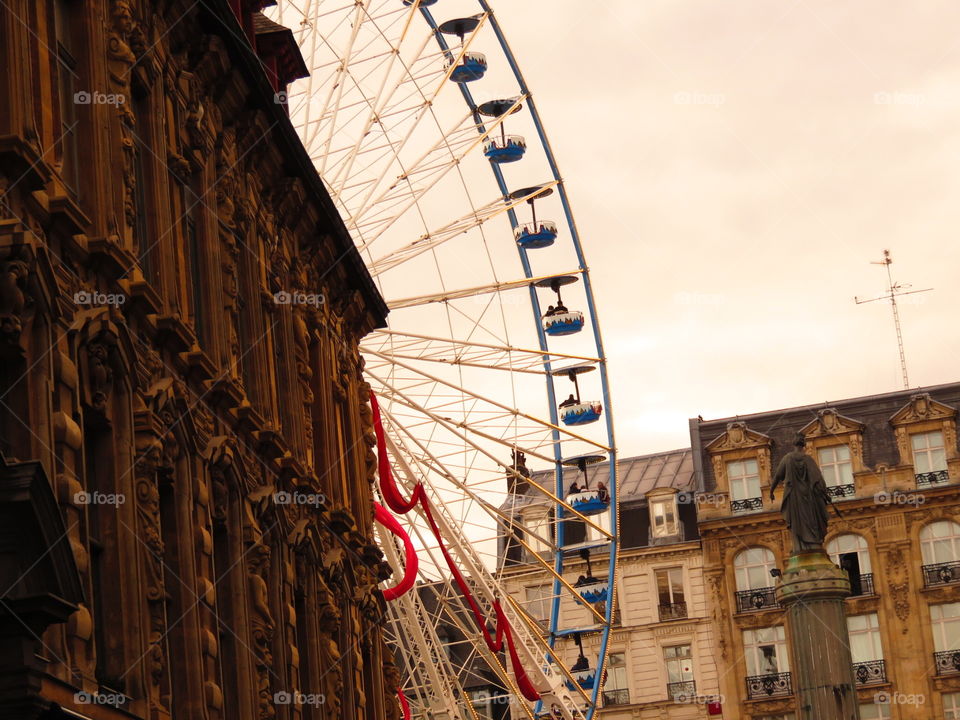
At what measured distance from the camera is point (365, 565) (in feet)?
107

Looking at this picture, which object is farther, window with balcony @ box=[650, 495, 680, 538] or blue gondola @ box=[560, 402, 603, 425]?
window with balcony @ box=[650, 495, 680, 538]

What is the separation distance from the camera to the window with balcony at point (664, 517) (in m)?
74.1

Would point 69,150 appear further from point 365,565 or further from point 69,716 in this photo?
point 365,565

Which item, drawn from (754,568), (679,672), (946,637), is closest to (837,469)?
(754,568)

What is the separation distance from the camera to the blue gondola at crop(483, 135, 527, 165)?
150 feet

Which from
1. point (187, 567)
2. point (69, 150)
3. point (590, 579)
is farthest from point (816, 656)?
point (69, 150)

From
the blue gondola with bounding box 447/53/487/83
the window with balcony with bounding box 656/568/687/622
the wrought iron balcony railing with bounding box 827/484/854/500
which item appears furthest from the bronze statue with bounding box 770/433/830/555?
the window with balcony with bounding box 656/568/687/622

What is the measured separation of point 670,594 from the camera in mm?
72750

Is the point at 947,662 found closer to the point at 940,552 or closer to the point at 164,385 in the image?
the point at 940,552

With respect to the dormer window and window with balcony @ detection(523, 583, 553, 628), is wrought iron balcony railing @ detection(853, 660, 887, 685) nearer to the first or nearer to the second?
the dormer window

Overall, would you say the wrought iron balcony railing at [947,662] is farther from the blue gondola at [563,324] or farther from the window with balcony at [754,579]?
the blue gondola at [563,324]

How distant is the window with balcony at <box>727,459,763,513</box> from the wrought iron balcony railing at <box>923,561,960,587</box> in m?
6.90

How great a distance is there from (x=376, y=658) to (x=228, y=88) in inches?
456

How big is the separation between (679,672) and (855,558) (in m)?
7.87
